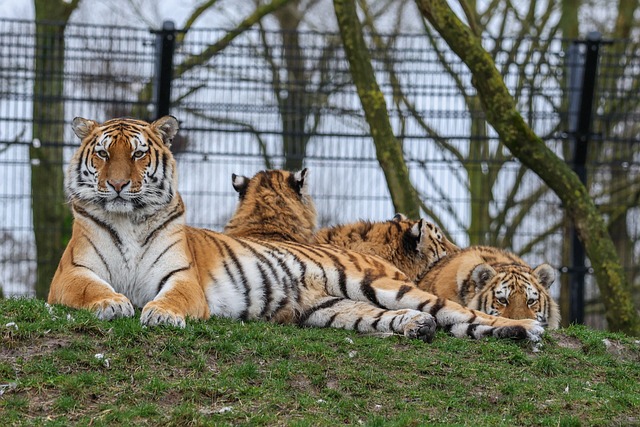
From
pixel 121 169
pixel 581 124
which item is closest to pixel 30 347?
pixel 121 169

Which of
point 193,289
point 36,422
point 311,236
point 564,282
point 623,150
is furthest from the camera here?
point 623,150

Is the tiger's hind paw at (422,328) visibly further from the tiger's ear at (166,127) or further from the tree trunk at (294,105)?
the tree trunk at (294,105)

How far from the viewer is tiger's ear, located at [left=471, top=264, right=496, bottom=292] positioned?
8.02m

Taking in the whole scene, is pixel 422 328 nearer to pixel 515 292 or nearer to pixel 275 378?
pixel 515 292

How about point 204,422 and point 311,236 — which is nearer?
point 204,422

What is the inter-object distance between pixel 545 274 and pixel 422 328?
5.32ft

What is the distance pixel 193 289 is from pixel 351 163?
16.5 feet

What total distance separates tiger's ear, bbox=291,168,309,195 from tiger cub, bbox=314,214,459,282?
40 cm

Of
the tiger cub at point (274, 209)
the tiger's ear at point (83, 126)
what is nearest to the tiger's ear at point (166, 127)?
the tiger's ear at point (83, 126)

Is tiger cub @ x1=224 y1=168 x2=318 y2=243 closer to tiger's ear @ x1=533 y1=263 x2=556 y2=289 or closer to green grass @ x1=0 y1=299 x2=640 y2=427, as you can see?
green grass @ x1=0 y1=299 x2=640 y2=427

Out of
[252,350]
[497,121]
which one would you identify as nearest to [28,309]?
[252,350]

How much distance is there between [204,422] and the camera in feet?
17.4

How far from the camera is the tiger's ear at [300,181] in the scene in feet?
29.3

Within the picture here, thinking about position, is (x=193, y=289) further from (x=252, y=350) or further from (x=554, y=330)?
(x=554, y=330)
